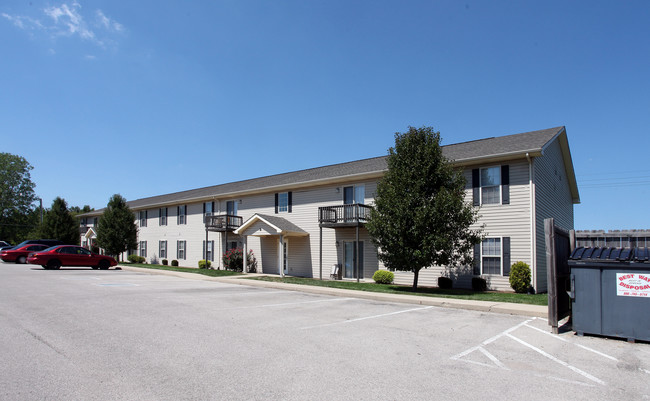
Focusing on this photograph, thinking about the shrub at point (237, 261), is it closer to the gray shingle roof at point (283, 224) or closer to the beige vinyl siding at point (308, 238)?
the beige vinyl siding at point (308, 238)

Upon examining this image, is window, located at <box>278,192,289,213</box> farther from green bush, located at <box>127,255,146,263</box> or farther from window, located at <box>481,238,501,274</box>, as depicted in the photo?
green bush, located at <box>127,255,146,263</box>

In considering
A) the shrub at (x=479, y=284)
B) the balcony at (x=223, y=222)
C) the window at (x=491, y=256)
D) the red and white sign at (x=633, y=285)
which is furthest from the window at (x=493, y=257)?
the balcony at (x=223, y=222)

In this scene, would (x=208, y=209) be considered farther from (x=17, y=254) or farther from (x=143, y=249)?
(x=17, y=254)

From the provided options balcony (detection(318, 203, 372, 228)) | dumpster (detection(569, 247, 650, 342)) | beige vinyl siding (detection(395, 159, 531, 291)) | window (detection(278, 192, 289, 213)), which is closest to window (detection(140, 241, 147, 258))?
window (detection(278, 192, 289, 213))

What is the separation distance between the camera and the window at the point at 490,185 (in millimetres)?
17562

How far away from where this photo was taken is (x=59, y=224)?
44469 millimetres

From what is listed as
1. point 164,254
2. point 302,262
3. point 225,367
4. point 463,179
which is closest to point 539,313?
point 463,179

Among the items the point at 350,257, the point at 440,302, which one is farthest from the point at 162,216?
the point at 440,302

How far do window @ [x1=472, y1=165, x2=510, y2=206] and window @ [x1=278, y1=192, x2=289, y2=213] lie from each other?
38.8ft

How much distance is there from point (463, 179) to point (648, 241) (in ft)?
27.6

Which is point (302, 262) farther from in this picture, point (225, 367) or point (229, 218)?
point (225, 367)

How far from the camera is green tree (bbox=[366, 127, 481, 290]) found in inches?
609

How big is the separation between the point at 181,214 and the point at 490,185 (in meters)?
25.1

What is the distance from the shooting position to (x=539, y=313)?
10.4 meters
